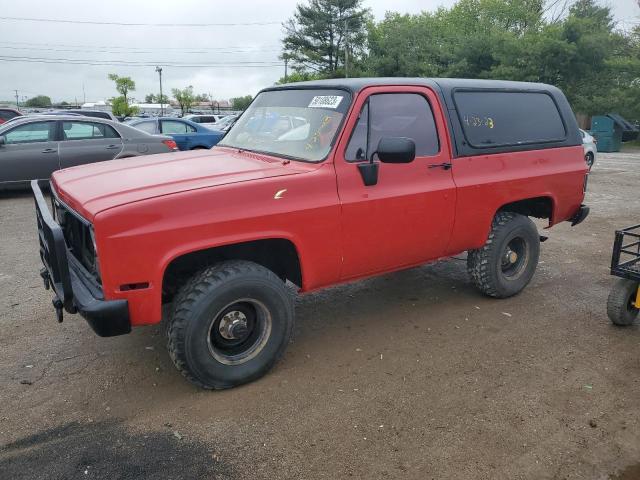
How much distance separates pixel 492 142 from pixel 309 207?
2.05m

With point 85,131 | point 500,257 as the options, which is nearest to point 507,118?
point 500,257

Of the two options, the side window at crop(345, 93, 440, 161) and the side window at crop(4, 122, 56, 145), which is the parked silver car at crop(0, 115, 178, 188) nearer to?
the side window at crop(4, 122, 56, 145)

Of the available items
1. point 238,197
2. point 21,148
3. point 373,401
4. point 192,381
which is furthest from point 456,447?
point 21,148

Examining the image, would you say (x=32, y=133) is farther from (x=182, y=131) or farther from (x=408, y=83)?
(x=408, y=83)

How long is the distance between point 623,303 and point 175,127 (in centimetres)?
1249

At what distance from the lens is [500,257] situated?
4898 mm

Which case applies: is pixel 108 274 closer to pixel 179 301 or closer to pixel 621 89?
pixel 179 301

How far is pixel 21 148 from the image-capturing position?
973 cm

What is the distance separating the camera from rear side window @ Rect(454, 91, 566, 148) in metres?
4.54

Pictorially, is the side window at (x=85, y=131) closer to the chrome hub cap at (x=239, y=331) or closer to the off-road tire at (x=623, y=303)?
the chrome hub cap at (x=239, y=331)

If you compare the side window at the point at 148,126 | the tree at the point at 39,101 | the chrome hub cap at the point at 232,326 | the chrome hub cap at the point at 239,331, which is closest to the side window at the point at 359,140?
the chrome hub cap at the point at 239,331

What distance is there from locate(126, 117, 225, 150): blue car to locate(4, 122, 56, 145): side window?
13.1ft

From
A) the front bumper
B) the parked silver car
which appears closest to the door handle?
the front bumper

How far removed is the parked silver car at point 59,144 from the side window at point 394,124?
24.6 feet
